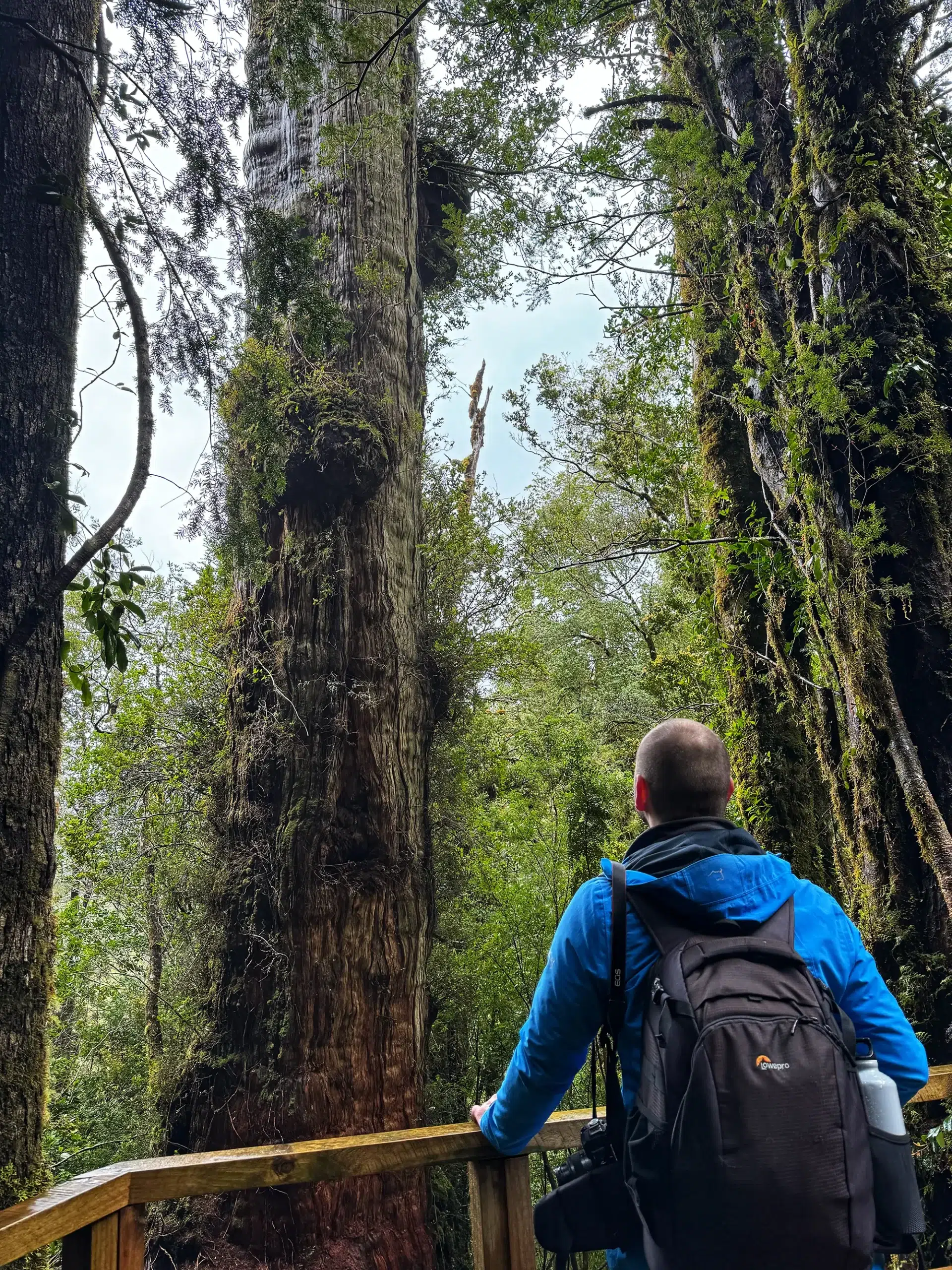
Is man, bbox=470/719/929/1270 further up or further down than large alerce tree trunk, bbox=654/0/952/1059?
further down

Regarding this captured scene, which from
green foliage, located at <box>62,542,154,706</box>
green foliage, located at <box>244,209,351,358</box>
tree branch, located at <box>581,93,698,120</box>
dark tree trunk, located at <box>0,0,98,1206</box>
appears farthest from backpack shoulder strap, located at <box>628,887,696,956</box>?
tree branch, located at <box>581,93,698,120</box>

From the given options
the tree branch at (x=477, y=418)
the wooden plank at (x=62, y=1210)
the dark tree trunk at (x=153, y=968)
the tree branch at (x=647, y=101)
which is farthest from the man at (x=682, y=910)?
the tree branch at (x=477, y=418)

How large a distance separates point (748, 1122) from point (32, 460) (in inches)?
97.4

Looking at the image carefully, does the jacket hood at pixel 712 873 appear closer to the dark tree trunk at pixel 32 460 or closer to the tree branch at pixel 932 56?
the dark tree trunk at pixel 32 460

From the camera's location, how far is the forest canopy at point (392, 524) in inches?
111

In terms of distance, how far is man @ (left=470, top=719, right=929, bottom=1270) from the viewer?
1561 mm

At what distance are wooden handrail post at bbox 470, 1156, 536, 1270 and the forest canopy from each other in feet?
3.81

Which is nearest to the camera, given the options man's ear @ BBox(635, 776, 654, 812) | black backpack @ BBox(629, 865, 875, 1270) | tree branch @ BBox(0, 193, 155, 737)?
black backpack @ BBox(629, 865, 875, 1270)

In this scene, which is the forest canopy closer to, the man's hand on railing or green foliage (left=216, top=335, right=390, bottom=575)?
green foliage (left=216, top=335, right=390, bottom=575)

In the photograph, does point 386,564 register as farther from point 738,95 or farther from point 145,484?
point 738,95

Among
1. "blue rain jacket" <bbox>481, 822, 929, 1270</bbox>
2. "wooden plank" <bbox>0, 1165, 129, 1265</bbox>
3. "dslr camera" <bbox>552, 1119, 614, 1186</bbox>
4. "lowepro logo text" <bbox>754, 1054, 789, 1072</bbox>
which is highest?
"blue rain jacket" <bbox>481, 822, 929, 1270</bbox>

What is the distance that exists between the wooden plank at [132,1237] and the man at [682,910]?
95 centimetres

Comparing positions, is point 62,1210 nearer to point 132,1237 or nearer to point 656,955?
point 132,1237

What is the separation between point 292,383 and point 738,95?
331 cm
